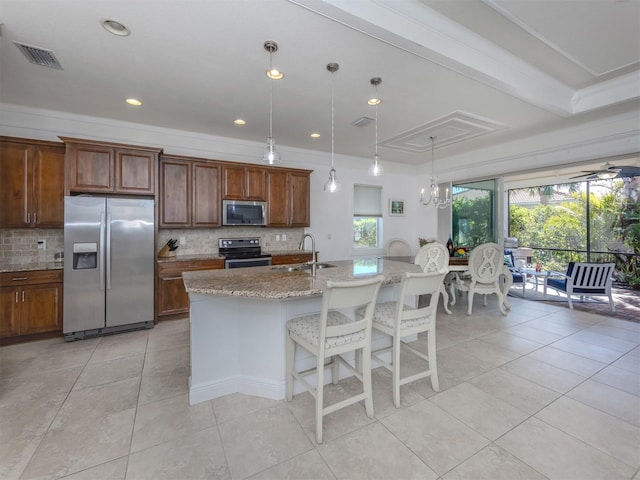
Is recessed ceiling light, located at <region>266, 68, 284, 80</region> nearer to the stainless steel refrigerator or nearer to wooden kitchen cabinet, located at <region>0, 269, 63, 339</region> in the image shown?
the stainless steel refrigerator

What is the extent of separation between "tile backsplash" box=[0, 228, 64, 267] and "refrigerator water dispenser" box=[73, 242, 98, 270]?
27.8 inches

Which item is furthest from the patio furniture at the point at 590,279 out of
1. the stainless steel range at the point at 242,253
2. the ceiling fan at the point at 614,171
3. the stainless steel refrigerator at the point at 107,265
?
the stainless steel refrigerator at the point at 107,265

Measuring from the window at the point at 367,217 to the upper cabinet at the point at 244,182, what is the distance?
2.22 m

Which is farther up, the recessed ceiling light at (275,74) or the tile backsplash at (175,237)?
the recessed ceiling light at (275,74)

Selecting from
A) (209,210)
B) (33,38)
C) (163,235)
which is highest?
(33,38)

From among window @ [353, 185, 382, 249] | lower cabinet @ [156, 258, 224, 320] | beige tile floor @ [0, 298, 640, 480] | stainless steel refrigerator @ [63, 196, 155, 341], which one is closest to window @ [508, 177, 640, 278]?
window @ [353, 185, 382, 249]

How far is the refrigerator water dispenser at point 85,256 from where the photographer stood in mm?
3242

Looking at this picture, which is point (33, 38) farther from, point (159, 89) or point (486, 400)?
point (486, 400)

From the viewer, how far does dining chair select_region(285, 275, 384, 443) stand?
5.50ft

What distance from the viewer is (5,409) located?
6.57 feet

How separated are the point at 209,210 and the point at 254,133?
1391 millimetres

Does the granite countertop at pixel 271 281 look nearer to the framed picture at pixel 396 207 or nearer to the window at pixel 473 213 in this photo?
the framed picture at pixel 396 207

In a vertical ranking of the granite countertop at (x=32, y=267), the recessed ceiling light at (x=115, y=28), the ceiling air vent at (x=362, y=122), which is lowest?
the granite countertop at (x=32, y=267)

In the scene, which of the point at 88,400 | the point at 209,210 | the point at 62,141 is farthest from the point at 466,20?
the point at 62,141
